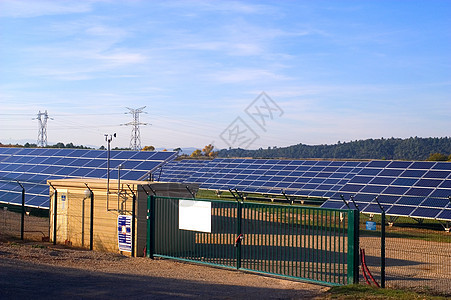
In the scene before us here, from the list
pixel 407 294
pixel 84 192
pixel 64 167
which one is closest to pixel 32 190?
pixel 64 167

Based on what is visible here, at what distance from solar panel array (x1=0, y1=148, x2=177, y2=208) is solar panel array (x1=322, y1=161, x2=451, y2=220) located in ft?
33.4

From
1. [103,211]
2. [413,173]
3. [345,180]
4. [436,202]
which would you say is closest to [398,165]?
[413,173]

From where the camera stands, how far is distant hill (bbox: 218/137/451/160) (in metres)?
113

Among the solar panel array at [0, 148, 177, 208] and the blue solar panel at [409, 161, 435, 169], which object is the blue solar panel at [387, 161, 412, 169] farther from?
the solar panel array at [0, 148, 177, 208]

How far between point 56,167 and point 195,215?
1898cm

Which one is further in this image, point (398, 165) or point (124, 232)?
point (398, 165)

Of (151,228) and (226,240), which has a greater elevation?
(151,228)

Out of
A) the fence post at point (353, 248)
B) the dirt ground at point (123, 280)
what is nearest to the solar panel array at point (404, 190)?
the fence post at point (353, 248)

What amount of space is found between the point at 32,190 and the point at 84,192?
9.65 m

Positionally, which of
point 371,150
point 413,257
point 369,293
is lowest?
point 413,257

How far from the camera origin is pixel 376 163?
→ 3359 cm

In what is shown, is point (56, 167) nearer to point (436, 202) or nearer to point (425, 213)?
point (425, 213)

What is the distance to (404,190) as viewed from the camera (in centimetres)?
2684

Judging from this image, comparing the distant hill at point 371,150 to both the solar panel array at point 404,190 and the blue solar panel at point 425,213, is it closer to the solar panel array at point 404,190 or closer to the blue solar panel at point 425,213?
the solar panel array at point 404,190
